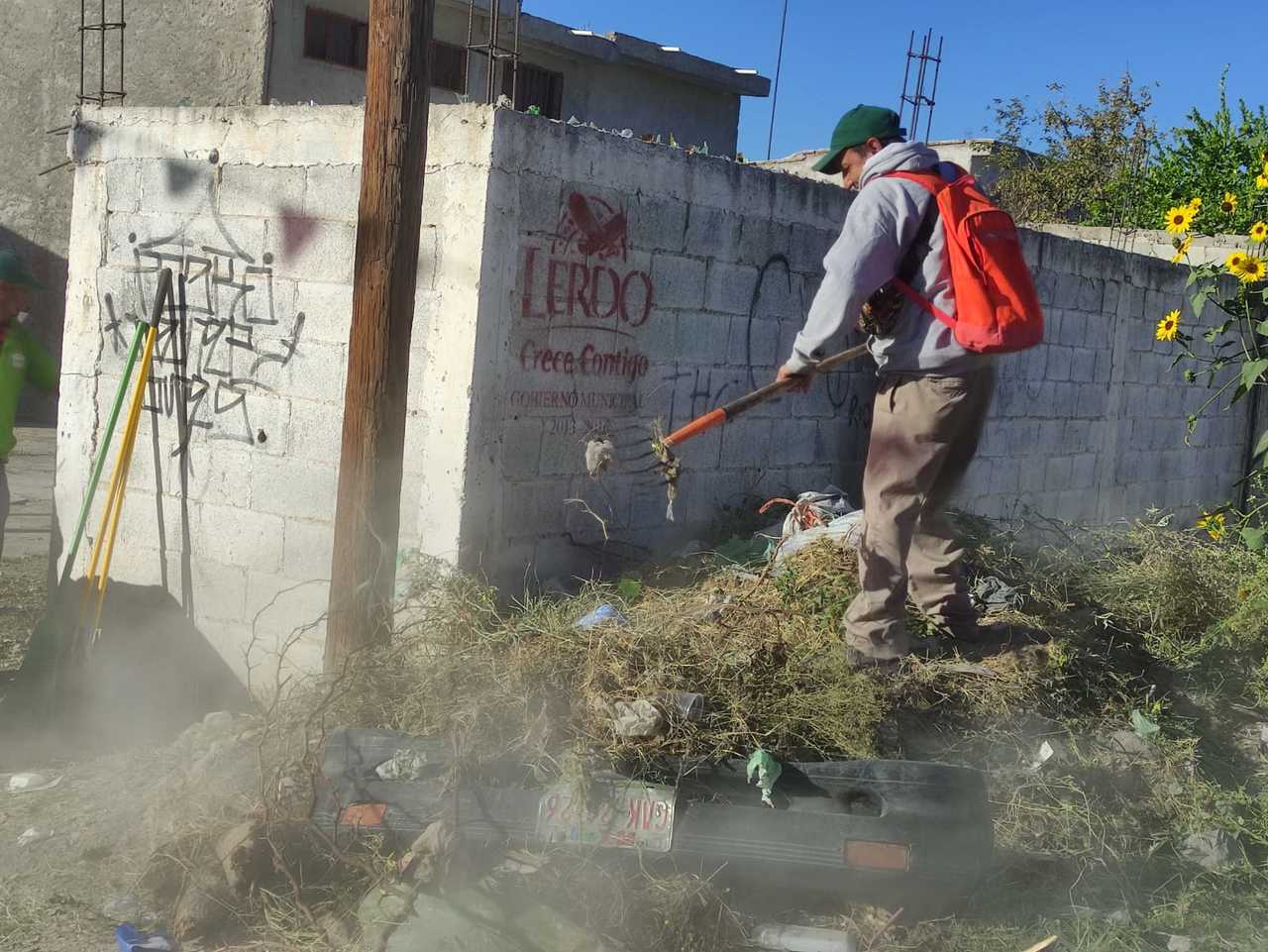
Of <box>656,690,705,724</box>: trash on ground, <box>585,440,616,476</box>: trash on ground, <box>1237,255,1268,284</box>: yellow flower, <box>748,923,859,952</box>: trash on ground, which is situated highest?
<box>1237,255,1268,284</box>: yellow flower

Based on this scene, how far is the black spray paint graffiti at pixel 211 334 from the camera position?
202 inches

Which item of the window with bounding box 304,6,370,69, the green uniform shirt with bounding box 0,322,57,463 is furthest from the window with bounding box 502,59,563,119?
the green uniform shirt with bounding box 0,322,57,463

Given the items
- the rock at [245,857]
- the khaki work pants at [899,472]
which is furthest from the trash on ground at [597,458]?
A: the rock at [245,857]

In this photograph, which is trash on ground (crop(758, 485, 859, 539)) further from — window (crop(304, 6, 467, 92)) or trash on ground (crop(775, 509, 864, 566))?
window (crop(304, 6, 467, 92))

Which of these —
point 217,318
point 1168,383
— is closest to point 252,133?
point 217,318

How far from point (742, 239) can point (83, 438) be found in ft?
10.3

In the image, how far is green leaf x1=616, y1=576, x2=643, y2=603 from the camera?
186 inches

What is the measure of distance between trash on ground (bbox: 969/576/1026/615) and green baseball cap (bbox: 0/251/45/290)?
4139mm

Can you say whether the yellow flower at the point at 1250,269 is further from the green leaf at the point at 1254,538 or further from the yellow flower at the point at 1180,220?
the green leaf at the point at 1254,538

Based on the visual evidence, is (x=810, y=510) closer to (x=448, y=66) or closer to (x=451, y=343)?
(x=451, y=343)

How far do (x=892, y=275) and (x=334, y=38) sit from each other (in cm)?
1091

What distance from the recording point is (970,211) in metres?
3.84

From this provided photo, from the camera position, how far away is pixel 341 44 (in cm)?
1330

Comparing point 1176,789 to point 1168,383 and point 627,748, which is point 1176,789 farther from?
point 1168,383
